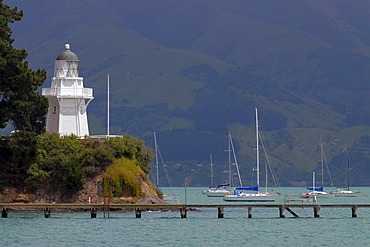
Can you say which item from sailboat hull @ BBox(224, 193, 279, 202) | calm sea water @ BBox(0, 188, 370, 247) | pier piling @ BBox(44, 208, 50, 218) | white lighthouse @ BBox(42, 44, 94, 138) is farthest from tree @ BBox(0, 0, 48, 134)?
sailboat hull @ BBox(224, 193, 279, 202)

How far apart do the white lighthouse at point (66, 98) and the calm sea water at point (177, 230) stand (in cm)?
1023

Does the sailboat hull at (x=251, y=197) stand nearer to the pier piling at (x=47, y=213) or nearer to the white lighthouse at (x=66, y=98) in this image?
the white lighthouse at (x=66, y=98)

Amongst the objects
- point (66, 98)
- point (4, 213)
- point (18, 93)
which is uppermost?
point (66, 98)

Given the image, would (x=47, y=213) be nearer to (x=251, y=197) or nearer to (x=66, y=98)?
(x=66, y=98)

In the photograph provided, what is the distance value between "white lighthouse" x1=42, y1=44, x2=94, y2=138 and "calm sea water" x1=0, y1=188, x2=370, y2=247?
33.6 ft

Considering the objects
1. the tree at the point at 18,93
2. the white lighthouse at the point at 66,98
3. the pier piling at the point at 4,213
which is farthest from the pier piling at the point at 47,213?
the white lighthouse at the point at 66,98

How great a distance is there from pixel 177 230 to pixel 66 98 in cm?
2670

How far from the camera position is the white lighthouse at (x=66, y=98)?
108 meters

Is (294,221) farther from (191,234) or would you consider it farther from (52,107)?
(52,107)

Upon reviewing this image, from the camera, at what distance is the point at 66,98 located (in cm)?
10781

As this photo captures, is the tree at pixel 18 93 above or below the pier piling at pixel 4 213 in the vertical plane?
above

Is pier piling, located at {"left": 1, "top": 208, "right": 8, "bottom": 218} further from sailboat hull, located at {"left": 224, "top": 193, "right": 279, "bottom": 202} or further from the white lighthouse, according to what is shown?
sailboat hull, located at {"left": 224, "top": 193, "right": 279, "bottom": 202}

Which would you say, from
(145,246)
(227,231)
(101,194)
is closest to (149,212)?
(101,194)

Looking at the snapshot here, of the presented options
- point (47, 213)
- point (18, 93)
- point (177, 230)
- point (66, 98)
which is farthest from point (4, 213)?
point (66, 98)
